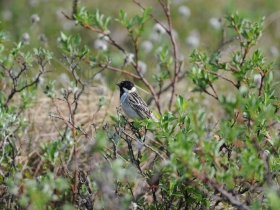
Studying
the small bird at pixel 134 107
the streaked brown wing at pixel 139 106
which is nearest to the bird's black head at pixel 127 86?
the small bird at pixel 134 107

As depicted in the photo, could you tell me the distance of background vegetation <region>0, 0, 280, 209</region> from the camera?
9.48 feet

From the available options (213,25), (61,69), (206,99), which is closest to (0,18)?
(61,69)

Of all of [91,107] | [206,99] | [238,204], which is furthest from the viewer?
[206,99]

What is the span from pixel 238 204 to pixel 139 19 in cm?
253

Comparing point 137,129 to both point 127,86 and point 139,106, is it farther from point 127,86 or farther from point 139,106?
point 127,86

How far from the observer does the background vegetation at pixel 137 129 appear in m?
2.89

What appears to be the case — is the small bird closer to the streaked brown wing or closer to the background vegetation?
the streaked brown wing

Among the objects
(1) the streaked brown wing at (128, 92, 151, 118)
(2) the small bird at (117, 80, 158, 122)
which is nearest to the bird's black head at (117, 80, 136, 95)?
(2) the small bird at (117, 80, 158, 122)

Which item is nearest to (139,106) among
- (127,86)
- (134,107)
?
(134,107)

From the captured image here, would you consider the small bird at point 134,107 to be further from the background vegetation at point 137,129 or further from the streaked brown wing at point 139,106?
the background vegetation at point 137,129

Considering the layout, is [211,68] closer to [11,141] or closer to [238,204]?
[11,141]

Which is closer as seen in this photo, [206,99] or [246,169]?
[246,169]

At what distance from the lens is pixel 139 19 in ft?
16.3

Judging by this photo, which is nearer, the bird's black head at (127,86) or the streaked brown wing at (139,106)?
the streaked brown wing at (139,106)
